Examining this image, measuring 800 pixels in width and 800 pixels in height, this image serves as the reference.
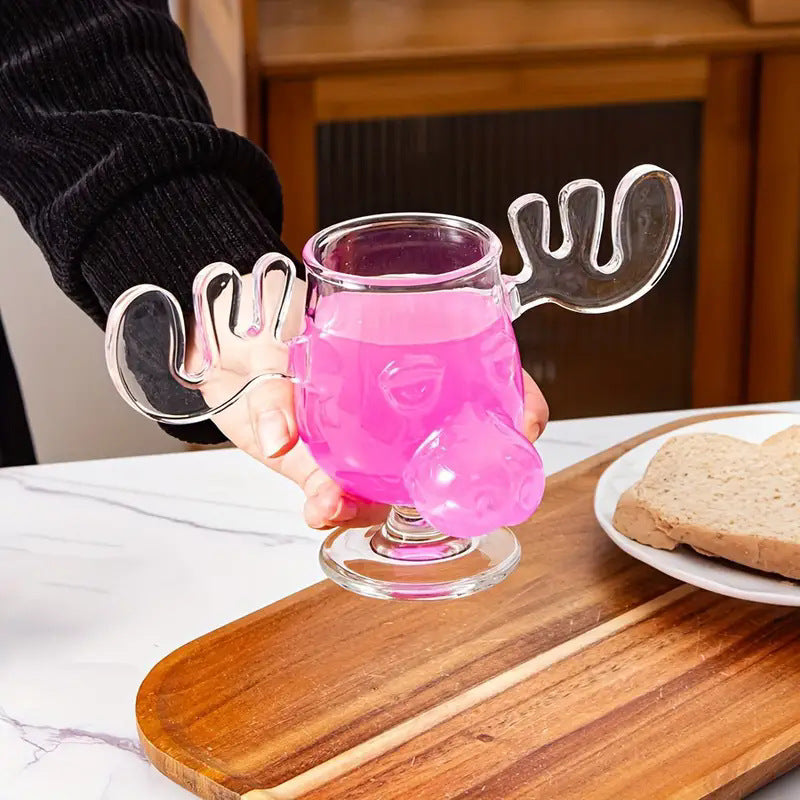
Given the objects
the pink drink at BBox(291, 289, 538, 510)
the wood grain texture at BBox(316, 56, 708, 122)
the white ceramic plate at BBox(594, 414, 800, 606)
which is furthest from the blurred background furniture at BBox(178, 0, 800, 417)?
the pink drink at BBox(291, 289, 538, 510)

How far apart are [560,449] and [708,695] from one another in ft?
1.32

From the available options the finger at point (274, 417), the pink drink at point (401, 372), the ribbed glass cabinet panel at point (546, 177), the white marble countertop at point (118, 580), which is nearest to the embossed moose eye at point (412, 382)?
the pink drink at point (401, 372)

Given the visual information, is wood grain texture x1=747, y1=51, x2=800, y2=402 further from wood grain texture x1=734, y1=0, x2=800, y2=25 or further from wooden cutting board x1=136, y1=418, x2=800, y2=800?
wooden cutting board x1=136, y1=418, x2=800, y2=800

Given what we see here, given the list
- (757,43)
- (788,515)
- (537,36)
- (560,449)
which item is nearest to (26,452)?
(560,449)

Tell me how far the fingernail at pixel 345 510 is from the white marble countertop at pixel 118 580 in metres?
0.13

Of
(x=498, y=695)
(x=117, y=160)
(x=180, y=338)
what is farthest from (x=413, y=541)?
(x=117, y=160)

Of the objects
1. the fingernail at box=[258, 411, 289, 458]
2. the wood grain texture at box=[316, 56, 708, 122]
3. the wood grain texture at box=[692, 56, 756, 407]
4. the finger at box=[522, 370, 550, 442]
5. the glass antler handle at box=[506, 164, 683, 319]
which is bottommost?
the wood grain texture at box=[692, 56, 756, 407]

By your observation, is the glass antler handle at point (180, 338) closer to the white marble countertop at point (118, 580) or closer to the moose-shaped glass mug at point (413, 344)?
the moose-shaped glass mug at point (413, 344)

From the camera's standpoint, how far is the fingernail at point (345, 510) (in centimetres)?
80

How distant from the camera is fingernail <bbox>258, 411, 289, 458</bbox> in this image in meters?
0.79

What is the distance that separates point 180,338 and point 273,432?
0.10 metres

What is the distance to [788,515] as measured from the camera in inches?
36.0

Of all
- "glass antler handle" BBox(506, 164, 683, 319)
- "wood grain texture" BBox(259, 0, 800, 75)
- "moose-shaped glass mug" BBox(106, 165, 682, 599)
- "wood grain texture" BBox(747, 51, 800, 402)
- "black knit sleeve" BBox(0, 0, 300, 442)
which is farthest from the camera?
"wood grain texture" BBox(747, 51, 800, 402)

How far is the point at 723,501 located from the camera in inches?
37.2
